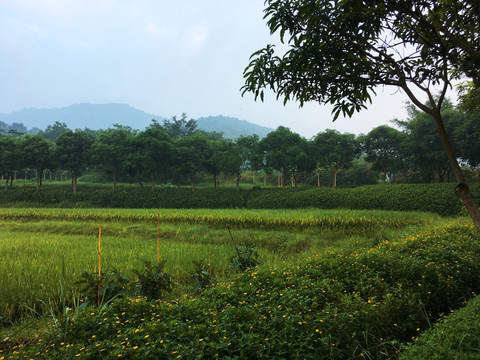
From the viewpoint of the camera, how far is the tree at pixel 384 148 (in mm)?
25781

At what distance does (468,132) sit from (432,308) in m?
22.7

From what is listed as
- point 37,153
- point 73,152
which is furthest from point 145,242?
point 37,153

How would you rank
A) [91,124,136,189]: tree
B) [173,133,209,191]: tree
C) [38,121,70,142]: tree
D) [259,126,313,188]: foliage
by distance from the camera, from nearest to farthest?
[259,126,313,188]: foliage, [173,133,209,191]: tree, [91,124,136,189]: tree, [38,121,70,142]: tree

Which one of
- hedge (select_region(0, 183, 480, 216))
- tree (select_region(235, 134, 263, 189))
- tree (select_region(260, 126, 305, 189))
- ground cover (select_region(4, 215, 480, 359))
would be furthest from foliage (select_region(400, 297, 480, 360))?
tree (select_region(235, 134, 263, 189))

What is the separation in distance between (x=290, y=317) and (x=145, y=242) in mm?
8597

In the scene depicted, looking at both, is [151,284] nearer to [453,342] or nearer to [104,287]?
[104,287]

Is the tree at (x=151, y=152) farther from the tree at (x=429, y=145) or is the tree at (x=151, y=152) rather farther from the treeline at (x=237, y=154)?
the tree at (x=429, y=145)

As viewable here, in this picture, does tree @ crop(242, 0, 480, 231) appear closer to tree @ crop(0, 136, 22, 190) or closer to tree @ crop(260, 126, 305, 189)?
tree @ crop(260, 126, 305, 189)

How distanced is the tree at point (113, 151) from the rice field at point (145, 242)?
45.2ft

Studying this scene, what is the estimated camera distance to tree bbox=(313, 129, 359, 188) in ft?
91.2

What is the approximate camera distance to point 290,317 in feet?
9.93

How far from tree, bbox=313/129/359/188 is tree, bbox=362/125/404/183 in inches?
55.5

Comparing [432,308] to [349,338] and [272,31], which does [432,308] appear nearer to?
[349,338]

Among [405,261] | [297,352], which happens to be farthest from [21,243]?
[405,261]
